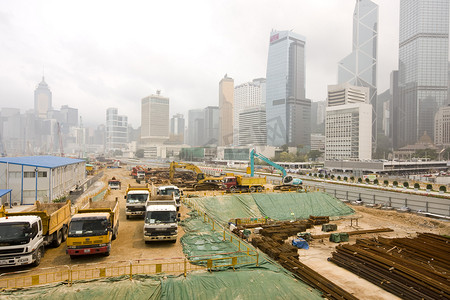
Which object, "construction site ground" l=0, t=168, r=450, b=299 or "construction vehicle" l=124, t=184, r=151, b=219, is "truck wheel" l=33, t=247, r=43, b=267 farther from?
"construction vehicle" l=124, t=184, r=151, b=219

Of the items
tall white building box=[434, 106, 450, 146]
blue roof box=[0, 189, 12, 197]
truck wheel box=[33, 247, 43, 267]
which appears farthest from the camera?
tall white building box=[434, 106, 450, 146]

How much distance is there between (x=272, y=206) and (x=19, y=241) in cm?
2273

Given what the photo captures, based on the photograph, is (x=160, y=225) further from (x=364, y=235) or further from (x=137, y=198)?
(x=364, y=235)

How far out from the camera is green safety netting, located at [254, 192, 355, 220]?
1098 inches

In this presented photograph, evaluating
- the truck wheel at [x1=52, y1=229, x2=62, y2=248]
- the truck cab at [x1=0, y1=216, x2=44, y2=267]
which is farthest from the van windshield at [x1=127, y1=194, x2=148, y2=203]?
the truck cab at [x1=0, y1=216, x2=44, y2=267]

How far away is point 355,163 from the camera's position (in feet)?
300

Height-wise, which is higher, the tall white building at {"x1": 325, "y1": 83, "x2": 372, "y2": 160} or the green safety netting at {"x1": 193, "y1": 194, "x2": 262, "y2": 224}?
the tall white building at {"x1": 325, "y1": 83, "x2": 372, "y2": 160}

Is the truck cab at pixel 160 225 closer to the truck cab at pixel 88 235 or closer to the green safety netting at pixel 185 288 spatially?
the truck cab at pixel 88 235

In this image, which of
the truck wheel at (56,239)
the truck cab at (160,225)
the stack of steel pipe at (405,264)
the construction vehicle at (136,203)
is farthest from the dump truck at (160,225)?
the stack of steel pipe at (405,264)

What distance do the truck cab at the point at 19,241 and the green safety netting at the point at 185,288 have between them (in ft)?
7.42

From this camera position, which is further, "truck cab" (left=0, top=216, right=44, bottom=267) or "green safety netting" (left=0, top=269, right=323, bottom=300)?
"truck cab" (left=0, top=216, right=44, bottom=267)

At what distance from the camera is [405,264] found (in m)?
12.8

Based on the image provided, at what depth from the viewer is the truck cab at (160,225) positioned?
1416 cm

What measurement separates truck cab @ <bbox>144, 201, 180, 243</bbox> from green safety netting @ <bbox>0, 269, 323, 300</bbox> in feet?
13.8
